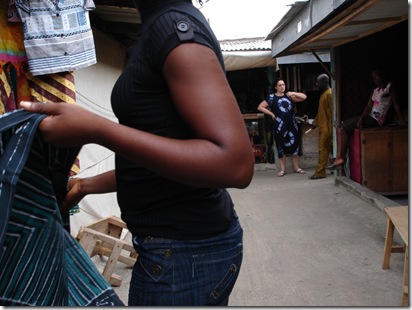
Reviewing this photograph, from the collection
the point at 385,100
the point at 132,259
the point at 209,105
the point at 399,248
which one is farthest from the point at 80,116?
the point at 385,100

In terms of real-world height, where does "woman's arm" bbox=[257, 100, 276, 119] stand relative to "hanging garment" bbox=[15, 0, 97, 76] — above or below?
below

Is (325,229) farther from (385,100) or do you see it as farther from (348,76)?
(348,76)

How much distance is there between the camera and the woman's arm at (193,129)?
1173 millimetres

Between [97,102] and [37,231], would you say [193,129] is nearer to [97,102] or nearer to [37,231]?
[37,231]

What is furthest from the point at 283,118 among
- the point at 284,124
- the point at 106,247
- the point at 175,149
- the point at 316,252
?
the point at 175,149

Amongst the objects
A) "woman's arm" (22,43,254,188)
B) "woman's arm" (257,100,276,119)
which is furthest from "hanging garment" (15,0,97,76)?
"woman's arm" (257,100,276,119)

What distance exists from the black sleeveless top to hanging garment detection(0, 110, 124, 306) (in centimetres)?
20

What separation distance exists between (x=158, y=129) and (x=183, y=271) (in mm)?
392

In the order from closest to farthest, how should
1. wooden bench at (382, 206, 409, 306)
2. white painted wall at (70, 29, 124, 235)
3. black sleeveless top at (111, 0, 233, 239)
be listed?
black sleeveless top at (111, 0, 233, 239)
wooden bench at (382, 206, 409, 306)
white painted wall at (70, 29, 124, 235)

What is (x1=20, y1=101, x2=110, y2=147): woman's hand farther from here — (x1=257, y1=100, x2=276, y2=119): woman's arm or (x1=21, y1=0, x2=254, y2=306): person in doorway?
(x1=257, y1=100, x2=276, y2=119): woman's arm

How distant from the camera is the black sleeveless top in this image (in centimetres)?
128

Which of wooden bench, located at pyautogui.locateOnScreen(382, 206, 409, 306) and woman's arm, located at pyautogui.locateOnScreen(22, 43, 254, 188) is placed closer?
woman's arm, located at pyautogui.locateOnScreen(22, 43, 254, 188)

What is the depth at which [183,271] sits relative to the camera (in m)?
1.35

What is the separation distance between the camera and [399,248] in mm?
4438
